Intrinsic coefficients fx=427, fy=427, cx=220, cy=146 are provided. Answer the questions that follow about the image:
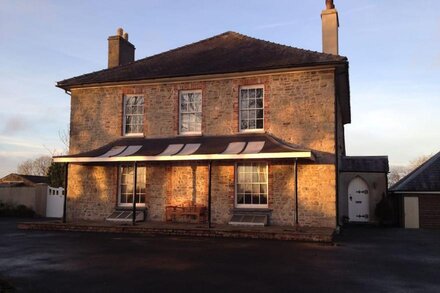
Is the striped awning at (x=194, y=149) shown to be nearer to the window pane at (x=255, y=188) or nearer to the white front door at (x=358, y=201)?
the window pane at (x=255, y=188)

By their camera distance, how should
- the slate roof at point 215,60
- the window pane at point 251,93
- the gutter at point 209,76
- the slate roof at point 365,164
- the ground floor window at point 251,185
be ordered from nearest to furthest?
the gutter at point 209,76, the ground floor window at point 251,185, the slate roof at point 215,60, the window pane at point 251,93, the slate roof at point 365,164

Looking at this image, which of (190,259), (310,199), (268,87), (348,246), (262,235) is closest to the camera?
(190,259)

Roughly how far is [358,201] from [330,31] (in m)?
7.91

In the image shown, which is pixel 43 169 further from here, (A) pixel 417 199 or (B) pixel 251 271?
(B) pixel 251 271

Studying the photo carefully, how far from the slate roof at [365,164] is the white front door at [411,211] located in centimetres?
191

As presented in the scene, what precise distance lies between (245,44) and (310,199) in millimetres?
7228

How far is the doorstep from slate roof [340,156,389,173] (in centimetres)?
730

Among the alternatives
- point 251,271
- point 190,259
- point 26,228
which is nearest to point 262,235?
point 190,259

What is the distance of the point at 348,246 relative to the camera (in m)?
11.0

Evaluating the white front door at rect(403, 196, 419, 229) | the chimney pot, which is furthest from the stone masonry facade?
the white front door at rect(403, 196, 419, 229)

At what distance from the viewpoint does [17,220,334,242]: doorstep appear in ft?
39.4

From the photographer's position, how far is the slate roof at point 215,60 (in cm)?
1499

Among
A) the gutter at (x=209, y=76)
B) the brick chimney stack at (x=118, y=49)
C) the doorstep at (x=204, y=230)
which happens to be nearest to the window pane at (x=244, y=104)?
the gutter at (x=209, y=76)

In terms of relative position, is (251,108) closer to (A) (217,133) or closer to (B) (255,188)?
(A) (217,133)
